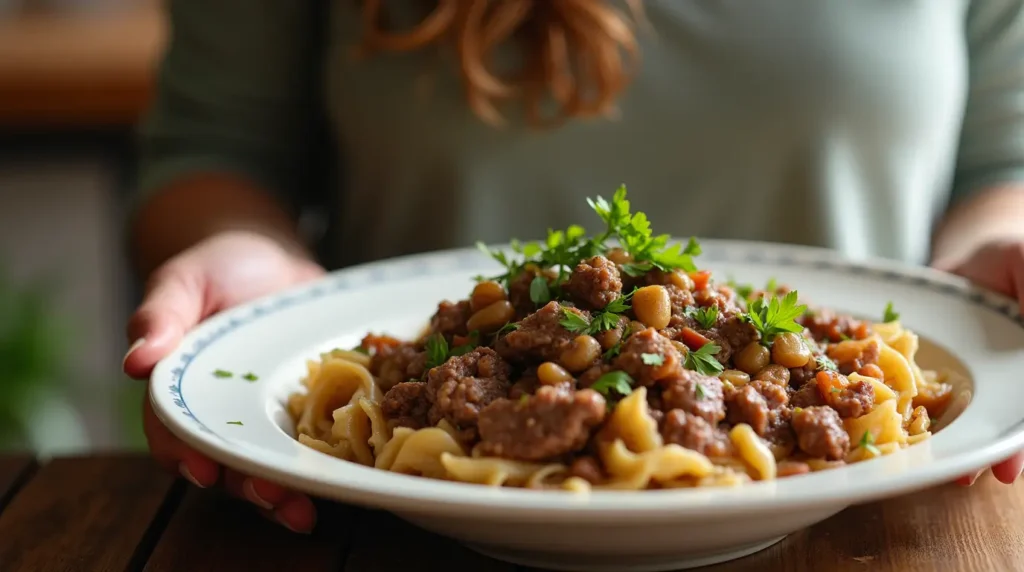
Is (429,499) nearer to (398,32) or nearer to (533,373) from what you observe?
(533,373)

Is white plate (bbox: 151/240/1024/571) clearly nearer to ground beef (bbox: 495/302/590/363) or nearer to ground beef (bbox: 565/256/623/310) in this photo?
ground beef (bbox: 495/302/590/363)

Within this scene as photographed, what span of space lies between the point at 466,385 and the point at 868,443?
2.95ft

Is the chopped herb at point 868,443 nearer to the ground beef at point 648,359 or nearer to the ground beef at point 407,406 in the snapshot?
the ground beef at point 648,359

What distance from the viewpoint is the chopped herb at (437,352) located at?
272cm

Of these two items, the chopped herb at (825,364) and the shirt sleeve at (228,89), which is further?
the shirt sleeve at (228,89)

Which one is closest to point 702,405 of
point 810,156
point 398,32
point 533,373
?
point 533,373

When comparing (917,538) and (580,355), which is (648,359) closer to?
(580,355)

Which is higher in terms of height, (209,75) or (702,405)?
(209,75)

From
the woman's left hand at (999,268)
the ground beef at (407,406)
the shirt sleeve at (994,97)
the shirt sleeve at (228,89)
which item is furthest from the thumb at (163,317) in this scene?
the shirt sleeve at (994,97)

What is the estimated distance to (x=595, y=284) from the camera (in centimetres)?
264

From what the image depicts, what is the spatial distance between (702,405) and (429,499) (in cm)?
70

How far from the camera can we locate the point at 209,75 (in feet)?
15.5

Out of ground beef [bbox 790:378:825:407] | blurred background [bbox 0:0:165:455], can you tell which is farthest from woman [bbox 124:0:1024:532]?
blurred background [bbox 0:0:165:455]

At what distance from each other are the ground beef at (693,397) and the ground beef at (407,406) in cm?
60
